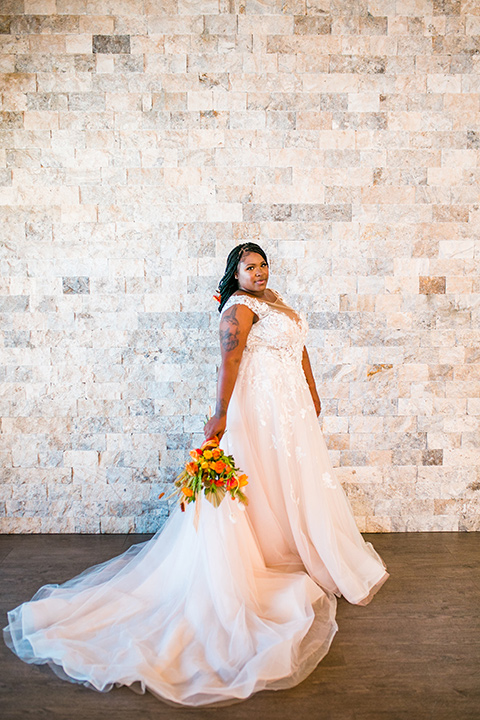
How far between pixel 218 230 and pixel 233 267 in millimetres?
782

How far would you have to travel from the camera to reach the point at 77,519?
12.6 ft

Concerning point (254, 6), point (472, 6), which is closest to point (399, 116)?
point (472, 6)

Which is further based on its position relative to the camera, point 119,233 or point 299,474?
point 119,233

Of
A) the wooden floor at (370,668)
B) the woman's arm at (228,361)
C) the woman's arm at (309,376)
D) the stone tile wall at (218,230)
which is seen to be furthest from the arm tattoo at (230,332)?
the wooden floor at (370,668)

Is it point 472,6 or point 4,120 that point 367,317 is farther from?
point 4,120

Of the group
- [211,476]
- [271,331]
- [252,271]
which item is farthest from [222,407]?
[252,271]

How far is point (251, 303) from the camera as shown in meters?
2.89

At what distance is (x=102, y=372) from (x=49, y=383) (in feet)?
1.25

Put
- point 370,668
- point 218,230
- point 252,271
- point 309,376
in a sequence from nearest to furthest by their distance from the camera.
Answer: point 370,668
point 252,271
point 309,376
point 218,230

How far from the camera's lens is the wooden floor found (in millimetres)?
2129

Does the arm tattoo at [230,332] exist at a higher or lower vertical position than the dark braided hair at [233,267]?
lower

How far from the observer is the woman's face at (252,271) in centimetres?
293

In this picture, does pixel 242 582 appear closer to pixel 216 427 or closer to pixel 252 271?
pixel 216 427

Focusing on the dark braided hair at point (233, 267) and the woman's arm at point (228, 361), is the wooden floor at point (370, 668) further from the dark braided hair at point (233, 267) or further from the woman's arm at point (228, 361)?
the dark braided hair at point (233, 267)
